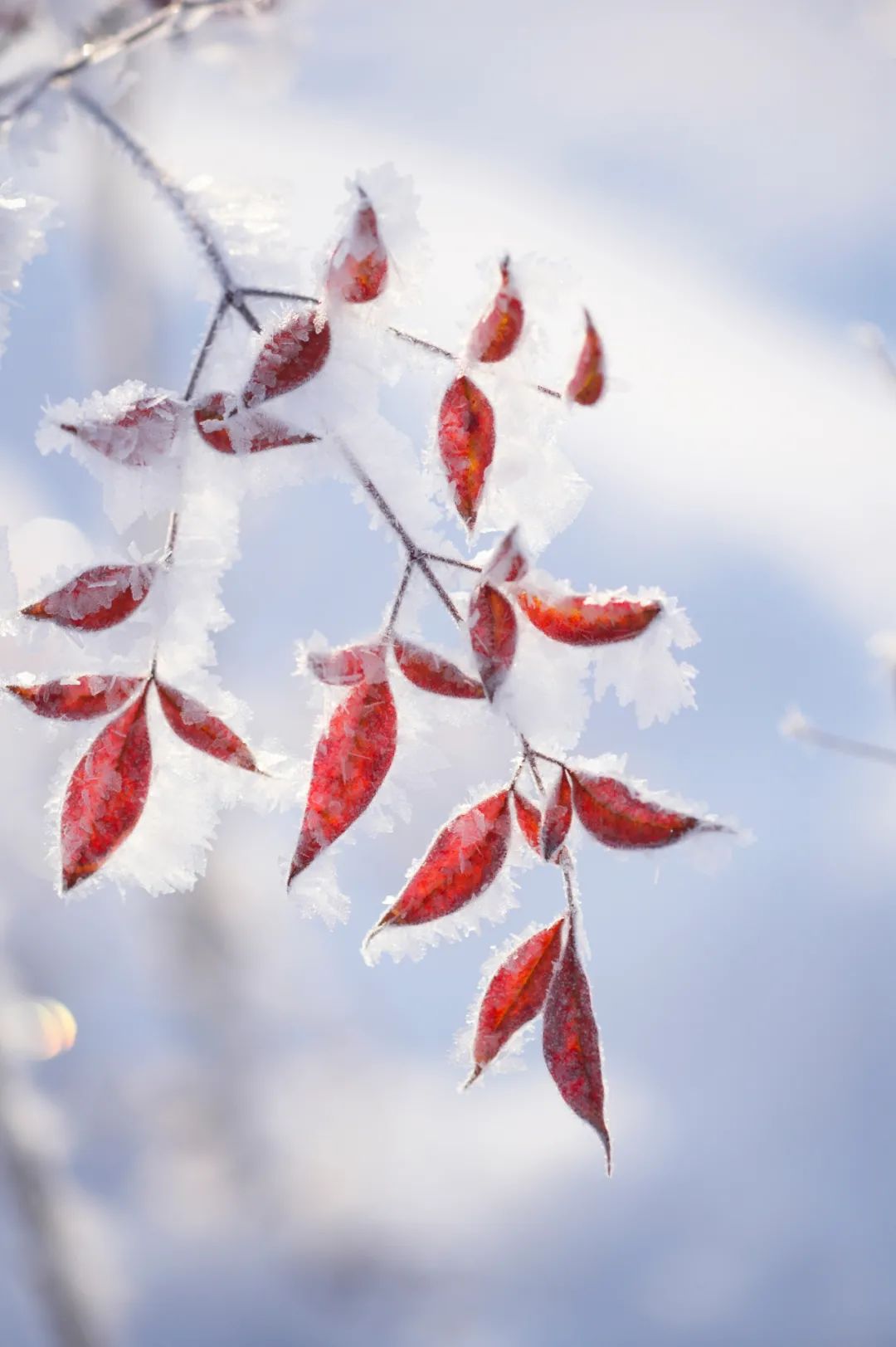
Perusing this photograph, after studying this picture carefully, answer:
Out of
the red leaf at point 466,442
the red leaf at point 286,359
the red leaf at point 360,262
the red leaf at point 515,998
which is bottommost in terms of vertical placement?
the red leaf at point 515,998

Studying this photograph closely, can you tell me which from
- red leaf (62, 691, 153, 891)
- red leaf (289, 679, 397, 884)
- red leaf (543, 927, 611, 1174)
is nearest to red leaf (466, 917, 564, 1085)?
red leaf (543, 927, 611, 1174)

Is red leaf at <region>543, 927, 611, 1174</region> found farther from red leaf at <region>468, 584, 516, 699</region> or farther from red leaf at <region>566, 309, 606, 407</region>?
red leaf at <region>566, 309, 606, 407</region>

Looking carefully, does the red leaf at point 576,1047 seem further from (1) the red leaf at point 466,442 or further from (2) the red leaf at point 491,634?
(1) the red leaf at point 466,442

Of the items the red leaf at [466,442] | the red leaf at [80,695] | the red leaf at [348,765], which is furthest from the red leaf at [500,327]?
the red leaf at [80,695]

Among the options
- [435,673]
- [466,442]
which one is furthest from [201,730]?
[466,442]

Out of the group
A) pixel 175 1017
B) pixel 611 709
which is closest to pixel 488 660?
pixel 611 709

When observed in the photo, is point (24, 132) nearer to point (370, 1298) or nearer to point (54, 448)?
point (54, 448)
